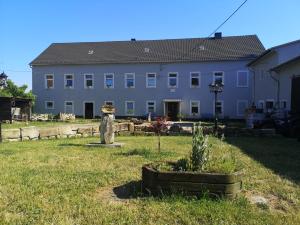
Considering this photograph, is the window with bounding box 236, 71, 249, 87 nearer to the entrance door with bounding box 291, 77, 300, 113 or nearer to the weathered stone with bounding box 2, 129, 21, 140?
the entrance door with bounding box 291, 77, 300, 113

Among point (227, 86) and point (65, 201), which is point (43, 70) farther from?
point (65, 201)

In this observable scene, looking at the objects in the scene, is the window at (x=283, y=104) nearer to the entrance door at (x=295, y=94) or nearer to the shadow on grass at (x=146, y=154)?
the entrance door at (x=295, y=94)

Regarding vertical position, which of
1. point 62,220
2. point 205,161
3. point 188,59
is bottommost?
point 62,220

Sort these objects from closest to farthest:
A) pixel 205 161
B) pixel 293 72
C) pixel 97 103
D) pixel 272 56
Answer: pixel 205 161, pixel 293 72, pixel 272 56, pixel 97 103

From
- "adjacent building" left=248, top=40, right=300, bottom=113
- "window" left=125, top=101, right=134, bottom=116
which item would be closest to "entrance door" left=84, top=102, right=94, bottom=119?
"window" left=125, top=101, right=134, bottom=116

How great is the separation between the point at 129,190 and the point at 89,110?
42.4 meters

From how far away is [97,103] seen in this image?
48.5 metres

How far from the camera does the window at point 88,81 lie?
48.7 meters

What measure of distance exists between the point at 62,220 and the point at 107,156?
232 inches

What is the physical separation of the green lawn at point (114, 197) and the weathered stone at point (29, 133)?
6412 millimetres

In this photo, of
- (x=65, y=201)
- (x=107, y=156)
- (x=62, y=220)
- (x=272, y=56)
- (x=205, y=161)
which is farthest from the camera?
(x=272, y=56)

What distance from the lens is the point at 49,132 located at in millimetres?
18109

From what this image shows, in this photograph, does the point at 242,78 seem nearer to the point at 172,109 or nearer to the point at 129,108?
the point at 172,109

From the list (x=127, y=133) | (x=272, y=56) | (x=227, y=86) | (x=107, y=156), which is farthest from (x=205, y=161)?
(x=227, y=86)
